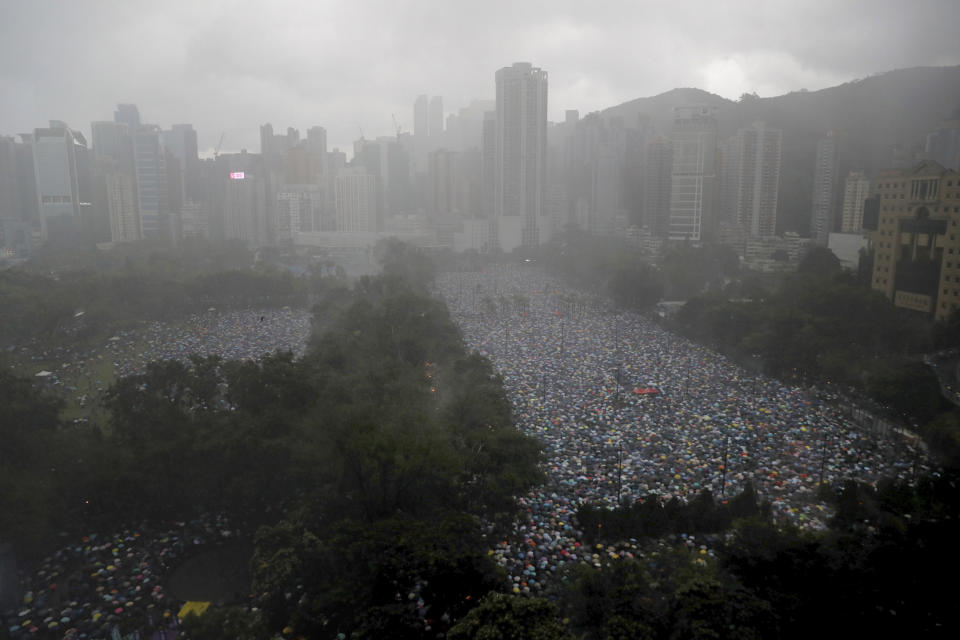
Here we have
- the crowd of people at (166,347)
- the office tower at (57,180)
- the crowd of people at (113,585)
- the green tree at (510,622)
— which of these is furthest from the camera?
the office tower at (57,180)

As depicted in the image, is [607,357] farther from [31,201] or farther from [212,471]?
[31,201]

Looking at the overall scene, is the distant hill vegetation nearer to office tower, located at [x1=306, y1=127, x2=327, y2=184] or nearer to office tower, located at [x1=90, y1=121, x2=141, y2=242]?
office tower, located at [x1=306, y1=127, x2=327, y2=184]

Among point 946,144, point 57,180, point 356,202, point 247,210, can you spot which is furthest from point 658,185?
point 57,180

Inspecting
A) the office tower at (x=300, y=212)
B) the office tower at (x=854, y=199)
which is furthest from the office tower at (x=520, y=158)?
the office tower at (x=854, y=199)

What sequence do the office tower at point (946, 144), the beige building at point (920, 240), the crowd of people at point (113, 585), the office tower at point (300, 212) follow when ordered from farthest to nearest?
1. the office tower at point (300, 212)
2. the office tower at point (946, 144)
3. the beige building at point (920, 240)
4. the crowd of people at point (113, 585)

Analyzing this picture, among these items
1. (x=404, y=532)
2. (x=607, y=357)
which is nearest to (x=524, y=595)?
(x=404, y=532)

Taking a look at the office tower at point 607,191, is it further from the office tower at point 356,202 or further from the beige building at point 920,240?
the beige building at point 920,240

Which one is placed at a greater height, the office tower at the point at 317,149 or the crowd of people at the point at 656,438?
the office tower at the point at 317,149
